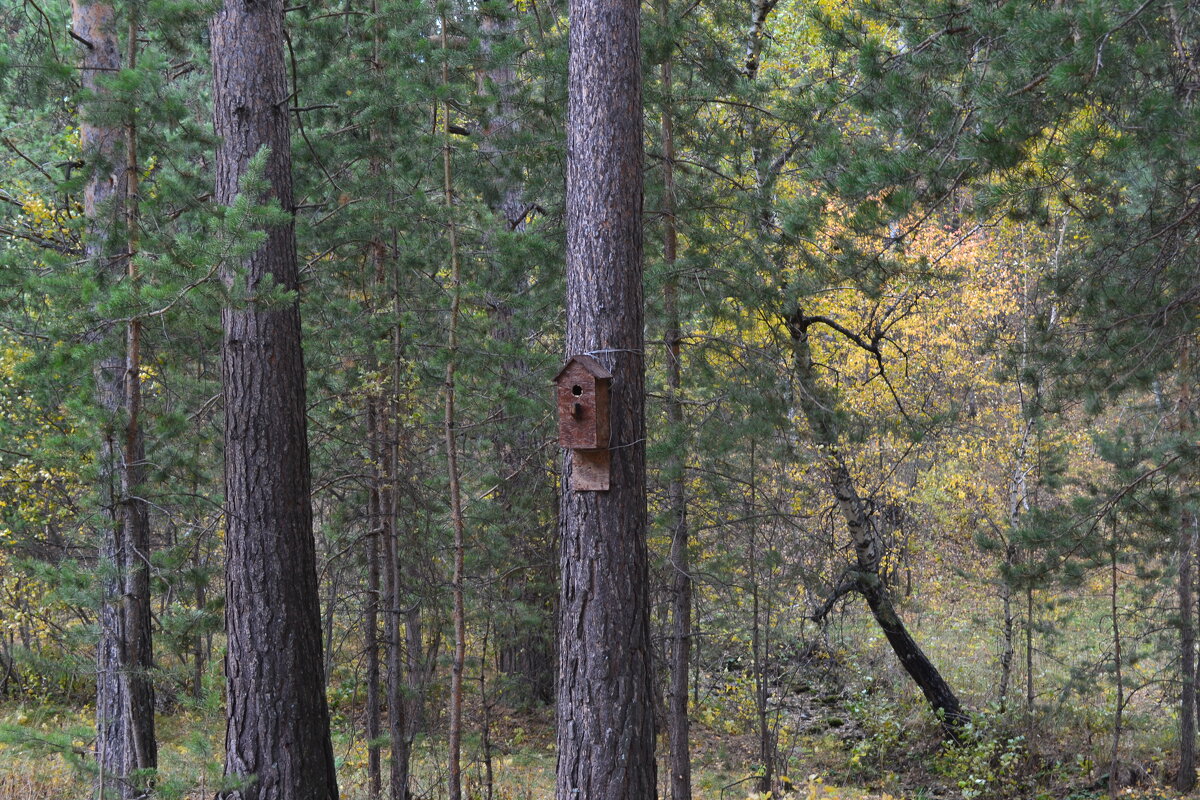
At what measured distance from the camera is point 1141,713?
11.4 metres

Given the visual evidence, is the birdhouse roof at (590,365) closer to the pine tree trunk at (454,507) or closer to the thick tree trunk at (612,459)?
the thick tree trunk at (612,459)

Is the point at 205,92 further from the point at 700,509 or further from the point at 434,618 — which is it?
the point at 700,509

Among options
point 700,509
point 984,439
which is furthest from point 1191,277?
point 984,439

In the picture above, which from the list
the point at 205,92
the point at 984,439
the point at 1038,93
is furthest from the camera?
the point at 984,439

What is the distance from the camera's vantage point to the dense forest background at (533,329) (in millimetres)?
4809

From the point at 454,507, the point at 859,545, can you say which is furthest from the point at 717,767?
the point at 454,507

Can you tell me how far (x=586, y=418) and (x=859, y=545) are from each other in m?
6.30

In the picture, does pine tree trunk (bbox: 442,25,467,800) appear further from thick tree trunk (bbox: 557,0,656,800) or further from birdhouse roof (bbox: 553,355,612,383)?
birdhouse roof (bbox: 553,355,612,383)

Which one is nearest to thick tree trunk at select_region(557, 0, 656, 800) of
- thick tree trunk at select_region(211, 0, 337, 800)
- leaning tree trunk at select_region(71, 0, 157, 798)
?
thick tree trunk at select_region(211, 0, 337, 800)

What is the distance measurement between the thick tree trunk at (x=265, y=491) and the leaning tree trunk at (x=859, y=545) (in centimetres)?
439

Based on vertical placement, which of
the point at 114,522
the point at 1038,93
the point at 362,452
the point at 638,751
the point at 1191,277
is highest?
the point at 1038,93

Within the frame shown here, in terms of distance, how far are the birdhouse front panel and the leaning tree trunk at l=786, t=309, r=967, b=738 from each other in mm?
3634

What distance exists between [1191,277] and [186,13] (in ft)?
23.1

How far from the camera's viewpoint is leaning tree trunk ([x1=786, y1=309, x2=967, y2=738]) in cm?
834
